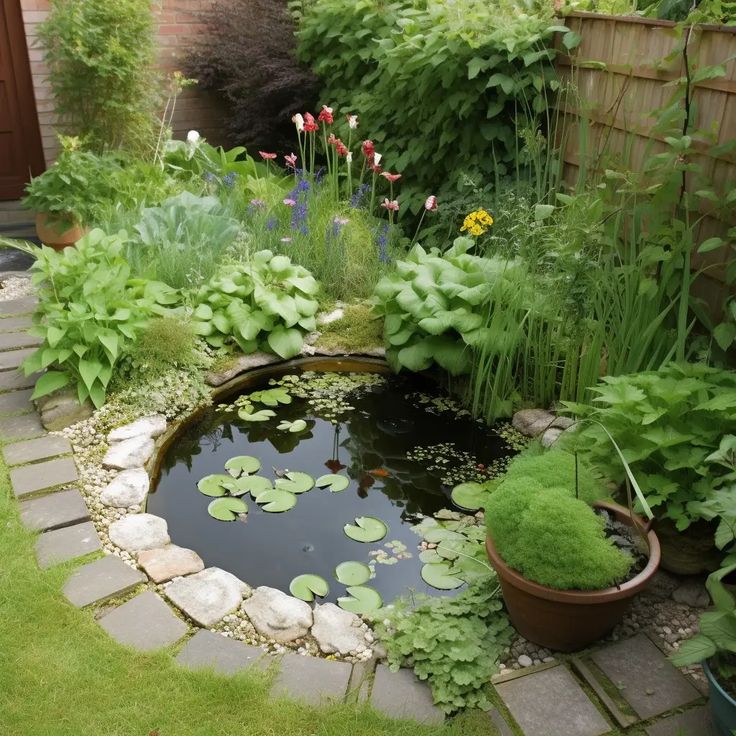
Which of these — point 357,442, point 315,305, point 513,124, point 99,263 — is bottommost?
point 357,442

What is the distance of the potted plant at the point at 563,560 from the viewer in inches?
83.0

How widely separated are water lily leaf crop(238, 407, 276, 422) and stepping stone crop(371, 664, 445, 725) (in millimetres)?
1659

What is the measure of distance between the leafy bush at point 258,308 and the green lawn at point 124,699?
6.12ft

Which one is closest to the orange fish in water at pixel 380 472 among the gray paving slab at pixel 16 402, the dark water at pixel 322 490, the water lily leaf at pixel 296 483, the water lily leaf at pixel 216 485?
the dark water at pixel 322 490

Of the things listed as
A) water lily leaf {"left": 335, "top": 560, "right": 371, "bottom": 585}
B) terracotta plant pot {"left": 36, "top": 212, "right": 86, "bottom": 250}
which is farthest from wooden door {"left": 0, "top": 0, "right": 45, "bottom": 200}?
water lily leaf {"left": 335, "top": 560, "right": 371, "bottom": 585}

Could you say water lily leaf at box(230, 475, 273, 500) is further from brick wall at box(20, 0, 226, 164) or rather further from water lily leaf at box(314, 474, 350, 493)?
brick wall at box(20, 0, 226, 164)

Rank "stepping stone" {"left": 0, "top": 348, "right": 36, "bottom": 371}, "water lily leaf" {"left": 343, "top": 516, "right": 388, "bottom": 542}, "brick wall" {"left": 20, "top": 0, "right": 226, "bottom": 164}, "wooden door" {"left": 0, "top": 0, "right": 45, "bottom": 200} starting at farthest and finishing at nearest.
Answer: "wooden door" {"left": 0, "top": 0, "right": 45, "bottom": 200} < "brick wall" {"left": 20, "top": 0, "right": 226, "bottom": 164} < "stepping stone" {"left": 0, "top": 348, "right": 36, "bottom": 371} < "water lily leaf" {"left": 343, "top": 516, "right": 388, "bottom": 542}

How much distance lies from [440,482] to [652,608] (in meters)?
1.01

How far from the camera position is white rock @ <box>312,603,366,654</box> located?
7.55 feet

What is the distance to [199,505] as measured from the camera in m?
3.03

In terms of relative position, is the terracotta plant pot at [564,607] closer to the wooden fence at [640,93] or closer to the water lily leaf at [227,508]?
the water lily leaf at [227,508]

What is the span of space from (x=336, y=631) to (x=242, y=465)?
1.10 m

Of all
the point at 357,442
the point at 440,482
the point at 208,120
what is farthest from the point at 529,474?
the point at 208,120

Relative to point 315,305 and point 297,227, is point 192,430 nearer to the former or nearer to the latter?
point 315,305
